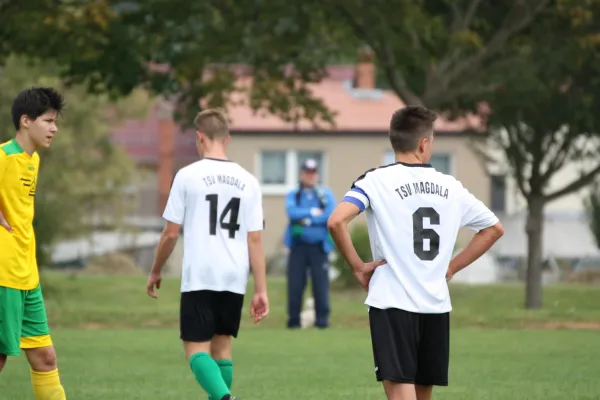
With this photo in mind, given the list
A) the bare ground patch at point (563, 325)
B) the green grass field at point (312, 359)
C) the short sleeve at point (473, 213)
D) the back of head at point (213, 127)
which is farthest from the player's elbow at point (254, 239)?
the bare ground patch at point (563, 325)

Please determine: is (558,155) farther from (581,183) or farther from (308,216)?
(308,216)

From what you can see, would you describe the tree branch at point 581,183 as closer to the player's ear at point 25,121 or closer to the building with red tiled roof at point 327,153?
the player's ear at point 25,121

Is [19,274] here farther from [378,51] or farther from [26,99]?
[378,51]

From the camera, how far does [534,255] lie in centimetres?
2484

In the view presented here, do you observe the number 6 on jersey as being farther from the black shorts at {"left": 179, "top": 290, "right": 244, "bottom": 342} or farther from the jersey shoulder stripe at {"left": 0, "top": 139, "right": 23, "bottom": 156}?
the jersey shoulder stripe at {"left": 0, "top": 139, "right": 23, "bottom": 156}

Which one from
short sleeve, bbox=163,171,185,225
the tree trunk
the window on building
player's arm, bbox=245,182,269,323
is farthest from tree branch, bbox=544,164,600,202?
the window on building

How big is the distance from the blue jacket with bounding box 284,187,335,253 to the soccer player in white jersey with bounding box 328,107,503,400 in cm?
1059

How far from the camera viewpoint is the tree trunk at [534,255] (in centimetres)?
2423

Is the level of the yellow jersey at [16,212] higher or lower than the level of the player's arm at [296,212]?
higher

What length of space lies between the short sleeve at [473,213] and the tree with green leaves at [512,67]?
13132 millimetres

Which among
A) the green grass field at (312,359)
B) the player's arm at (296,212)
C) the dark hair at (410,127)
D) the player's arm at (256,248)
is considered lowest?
the green grass field at (312,359)

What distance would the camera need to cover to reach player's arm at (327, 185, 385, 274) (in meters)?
6.80

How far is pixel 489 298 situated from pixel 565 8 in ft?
27.6

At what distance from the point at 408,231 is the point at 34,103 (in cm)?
241
